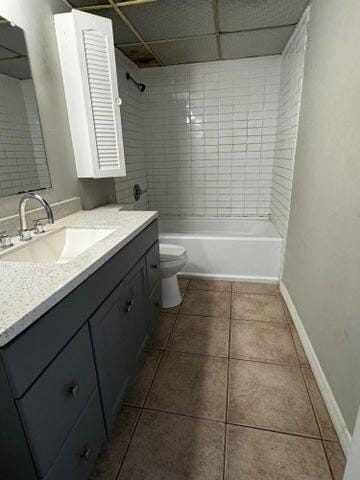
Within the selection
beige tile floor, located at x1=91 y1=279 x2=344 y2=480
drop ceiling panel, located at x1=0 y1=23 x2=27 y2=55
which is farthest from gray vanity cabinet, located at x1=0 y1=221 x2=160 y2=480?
drop ceiling panel, located at x1=0 y1=23 x2=27 y2=55

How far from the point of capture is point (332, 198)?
1.23m

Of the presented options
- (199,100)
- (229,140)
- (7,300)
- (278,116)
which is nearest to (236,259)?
(229,140)

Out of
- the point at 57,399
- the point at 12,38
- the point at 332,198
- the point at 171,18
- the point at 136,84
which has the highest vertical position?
the point at 171,18

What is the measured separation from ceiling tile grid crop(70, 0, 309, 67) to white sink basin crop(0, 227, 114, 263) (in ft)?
4.66

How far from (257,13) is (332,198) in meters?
1.42

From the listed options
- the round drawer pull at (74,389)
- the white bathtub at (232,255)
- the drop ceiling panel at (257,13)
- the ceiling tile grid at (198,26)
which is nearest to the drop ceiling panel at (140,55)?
the ceiling tile grid at (198,26)

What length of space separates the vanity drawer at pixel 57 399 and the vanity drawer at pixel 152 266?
2.17ft

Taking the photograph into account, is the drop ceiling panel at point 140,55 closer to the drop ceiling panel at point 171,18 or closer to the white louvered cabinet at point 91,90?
the drop ceiling panel at point 171,18

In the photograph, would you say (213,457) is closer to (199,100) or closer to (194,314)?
(194,314)

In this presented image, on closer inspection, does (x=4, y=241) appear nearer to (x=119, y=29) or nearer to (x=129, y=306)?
(x=129, y=306)

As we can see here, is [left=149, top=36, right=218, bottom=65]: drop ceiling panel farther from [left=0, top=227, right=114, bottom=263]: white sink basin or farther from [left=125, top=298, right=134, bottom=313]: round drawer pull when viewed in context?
[left=125, top=298, right=134, bottom=313]: round drawer pull

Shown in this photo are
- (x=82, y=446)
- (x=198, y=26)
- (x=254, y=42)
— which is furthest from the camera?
(x=254, y=42)

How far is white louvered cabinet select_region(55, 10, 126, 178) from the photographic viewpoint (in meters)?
1.44

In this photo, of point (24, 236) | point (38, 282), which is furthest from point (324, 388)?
point (24, 236)
